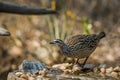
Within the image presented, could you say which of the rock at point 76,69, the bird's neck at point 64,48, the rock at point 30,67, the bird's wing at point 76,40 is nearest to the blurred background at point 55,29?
the bird's wing at point 76,40

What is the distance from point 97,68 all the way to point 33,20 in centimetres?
726

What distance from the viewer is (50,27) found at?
Answer: 13.8 metres

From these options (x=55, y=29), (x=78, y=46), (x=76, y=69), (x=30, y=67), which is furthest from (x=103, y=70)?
(x=55, y=29)

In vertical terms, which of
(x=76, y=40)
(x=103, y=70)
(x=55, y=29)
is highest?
(x=55, y=29)

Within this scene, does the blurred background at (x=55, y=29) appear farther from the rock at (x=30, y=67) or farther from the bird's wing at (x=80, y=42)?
the rock at (x=30, y=67)

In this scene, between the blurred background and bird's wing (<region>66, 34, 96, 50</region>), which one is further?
the blurred background

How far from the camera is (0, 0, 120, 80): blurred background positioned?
13.6m

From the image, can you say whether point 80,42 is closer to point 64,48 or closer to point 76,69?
point 64,48

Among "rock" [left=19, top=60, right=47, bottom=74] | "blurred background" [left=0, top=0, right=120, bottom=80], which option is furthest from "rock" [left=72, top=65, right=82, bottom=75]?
"blurred background" [left=0, top=0, right=120, bottom=80]

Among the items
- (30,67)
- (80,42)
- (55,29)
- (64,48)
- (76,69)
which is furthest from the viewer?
(55,29)

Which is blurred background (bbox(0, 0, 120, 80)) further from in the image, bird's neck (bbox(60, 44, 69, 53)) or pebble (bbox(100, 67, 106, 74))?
pebble (bbox(100, 67, 106, 74))

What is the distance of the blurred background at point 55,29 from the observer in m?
13.6

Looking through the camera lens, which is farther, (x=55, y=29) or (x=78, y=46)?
(x=55, y=29)

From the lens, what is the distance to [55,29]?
13.6m
